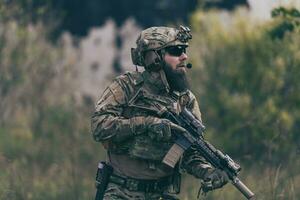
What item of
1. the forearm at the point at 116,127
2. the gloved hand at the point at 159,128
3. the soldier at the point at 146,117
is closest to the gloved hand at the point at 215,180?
the soldier at the point at 146,117

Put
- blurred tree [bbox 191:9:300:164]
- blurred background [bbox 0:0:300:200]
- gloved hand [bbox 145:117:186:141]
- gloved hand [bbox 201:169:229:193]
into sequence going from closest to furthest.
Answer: gloved hand [bbox 145:117:186:141]
gloved hand [bbox 201:169:229:193]
blurred background [bbox 0:0:300:200]
blurred tree [bbox 191:9:300:164]

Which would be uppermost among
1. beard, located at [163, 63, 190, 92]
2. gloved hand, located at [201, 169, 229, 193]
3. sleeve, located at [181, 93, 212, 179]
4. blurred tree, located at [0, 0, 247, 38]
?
blurred tree, located at [0, 0, 247, 38]

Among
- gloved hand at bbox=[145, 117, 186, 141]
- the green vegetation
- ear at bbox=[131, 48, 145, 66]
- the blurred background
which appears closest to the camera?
gloved hand at bbox=[145, 117, 186, 141]

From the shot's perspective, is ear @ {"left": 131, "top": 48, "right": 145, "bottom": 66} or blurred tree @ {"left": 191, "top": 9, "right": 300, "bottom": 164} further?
blurred tree @ {"left": 191, "top": 9, "right": 300, "bottom": 164}

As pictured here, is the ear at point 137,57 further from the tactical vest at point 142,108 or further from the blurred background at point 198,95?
the blurred background at point 198,95

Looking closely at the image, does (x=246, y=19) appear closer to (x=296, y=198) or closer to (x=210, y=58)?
(x=210, y=58)

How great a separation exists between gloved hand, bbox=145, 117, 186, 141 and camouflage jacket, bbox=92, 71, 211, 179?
143 mm

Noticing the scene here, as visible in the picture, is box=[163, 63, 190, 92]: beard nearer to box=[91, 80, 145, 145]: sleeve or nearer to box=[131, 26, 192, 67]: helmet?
box=[131, 26, 192, 67]: helmet

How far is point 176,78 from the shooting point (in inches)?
312

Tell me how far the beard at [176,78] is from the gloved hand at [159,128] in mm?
367

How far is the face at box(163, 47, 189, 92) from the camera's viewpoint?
7922mm

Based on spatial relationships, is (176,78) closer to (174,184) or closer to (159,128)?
(159,128)

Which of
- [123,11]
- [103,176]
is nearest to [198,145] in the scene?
[103,176]

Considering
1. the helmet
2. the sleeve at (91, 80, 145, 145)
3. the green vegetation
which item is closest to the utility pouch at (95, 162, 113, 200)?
the sleeve at (91, 80, 145, 145)
